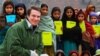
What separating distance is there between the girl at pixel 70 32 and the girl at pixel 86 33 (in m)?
0.14

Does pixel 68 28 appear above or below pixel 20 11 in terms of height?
below

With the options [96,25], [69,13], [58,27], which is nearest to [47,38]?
[58,27]

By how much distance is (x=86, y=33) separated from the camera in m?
9.72

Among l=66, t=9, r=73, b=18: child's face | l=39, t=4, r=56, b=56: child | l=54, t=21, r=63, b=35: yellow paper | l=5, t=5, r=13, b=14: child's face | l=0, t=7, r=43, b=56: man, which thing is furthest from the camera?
l=66, t=9, r=73, b=18: child's face

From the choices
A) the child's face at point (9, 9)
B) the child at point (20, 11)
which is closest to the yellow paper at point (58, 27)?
the child at point (20, 11)

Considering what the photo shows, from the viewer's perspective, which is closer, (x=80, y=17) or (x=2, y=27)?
(x=2, y=27)

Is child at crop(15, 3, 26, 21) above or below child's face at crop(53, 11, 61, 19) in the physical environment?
above

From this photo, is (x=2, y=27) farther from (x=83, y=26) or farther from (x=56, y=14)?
(x=83, y=26)

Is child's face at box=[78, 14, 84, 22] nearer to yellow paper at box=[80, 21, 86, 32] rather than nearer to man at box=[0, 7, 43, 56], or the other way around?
yellow paper at box=[80, 21, 86, 32]

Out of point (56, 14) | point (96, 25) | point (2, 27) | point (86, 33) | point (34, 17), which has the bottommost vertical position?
point (86, 33)

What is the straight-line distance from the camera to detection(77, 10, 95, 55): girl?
964 centimetres

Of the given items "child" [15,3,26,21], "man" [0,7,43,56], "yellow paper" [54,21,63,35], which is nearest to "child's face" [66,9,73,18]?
"yellow paper" [54,21,63,35]

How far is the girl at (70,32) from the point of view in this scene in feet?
30.7

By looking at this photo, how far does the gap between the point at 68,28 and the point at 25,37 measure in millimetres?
3329
